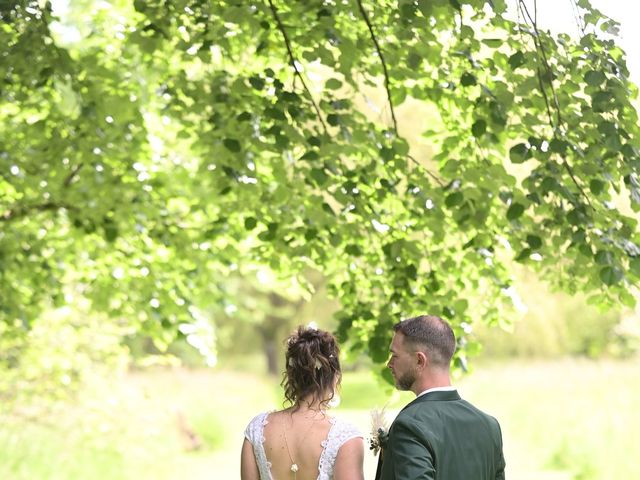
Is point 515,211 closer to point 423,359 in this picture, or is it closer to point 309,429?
point 309,429

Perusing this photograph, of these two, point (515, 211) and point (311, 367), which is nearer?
point (311, 367)

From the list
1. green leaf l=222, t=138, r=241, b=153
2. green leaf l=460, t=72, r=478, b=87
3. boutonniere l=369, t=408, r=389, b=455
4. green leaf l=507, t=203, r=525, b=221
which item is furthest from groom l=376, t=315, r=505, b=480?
green leaf l=222, t=138, r=241, b=153

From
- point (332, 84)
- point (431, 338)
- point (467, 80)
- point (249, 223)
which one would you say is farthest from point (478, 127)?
point (431, 338)

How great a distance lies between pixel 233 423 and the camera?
890 inches

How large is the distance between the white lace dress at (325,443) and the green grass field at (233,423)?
2285mm

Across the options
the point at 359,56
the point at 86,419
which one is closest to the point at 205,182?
the point at 359,56

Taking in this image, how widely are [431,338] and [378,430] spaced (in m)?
0.46

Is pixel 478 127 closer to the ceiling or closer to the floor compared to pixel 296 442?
closer to the ceiling

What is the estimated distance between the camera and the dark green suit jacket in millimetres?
3234

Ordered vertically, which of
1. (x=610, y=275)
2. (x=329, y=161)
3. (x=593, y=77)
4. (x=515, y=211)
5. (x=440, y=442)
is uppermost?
(x=593, y=77)

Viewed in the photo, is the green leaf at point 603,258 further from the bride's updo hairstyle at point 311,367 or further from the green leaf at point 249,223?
the green leaf at point 249,223

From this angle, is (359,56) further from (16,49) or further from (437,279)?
(16,49)

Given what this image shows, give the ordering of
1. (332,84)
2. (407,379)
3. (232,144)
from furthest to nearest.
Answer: (232,144) → (332,84) → (407,379)

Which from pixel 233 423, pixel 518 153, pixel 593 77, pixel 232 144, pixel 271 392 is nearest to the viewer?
pixel 593 77
